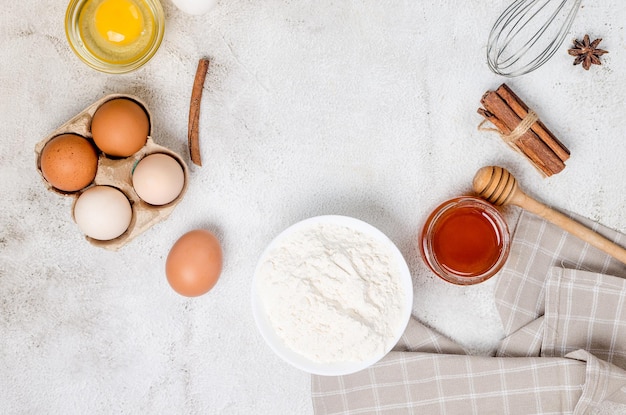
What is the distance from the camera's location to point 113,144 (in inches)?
40.2

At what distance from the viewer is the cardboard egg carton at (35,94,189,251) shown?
3.46 feet

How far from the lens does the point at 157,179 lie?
1.01m

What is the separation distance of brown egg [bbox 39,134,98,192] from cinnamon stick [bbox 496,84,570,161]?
787 millimetres

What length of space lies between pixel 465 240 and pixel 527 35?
1.45 ft

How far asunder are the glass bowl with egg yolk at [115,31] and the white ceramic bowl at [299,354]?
434 mm

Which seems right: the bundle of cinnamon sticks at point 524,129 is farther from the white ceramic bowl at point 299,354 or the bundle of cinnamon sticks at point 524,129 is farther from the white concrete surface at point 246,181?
the white ceramic bowl at point 299,354

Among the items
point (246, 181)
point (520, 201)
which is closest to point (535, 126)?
point (520, 201)

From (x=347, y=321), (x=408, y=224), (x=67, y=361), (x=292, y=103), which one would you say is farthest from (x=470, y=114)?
(x=67, y=361)

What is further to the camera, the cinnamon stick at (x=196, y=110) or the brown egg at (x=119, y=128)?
the cinnamon stick at (x=196, y=110)

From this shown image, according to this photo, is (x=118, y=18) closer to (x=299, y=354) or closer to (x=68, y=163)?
(x=68, y=163)

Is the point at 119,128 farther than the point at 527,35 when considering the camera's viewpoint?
No

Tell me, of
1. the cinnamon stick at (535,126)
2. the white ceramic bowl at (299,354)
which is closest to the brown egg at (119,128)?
the white ceramic bowl at (299,354)

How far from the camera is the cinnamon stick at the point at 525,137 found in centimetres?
112

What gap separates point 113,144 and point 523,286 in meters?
0.83
